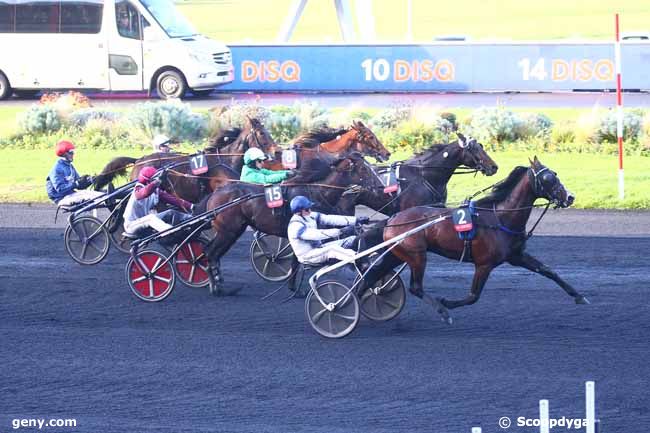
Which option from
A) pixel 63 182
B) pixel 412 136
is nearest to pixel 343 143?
pixel 63 182

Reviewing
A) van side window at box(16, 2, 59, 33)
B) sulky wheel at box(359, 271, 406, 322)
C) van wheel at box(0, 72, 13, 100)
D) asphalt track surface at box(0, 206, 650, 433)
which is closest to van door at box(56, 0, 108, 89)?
van side window at box(16, 2, 59, 33)

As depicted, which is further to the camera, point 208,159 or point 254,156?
point 208,159

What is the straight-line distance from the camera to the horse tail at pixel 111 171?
12.8 metres

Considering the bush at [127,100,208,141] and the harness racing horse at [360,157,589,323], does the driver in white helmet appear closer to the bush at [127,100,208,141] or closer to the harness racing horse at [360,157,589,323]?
the harness racing horse at [360,157,589,323]

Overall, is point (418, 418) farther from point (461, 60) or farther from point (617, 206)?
point (461, 60)

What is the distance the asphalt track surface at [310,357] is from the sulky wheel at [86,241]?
333mm

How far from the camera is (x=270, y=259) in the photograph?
11.3m

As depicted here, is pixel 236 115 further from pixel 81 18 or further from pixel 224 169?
pixel 224 169

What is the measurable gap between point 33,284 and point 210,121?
8.59 m

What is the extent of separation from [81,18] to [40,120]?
14.2 feet

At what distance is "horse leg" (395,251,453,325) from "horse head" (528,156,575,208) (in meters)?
1.03

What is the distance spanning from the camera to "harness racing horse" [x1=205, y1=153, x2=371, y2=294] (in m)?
10.5

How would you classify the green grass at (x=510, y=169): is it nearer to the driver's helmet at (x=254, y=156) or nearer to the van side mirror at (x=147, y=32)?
the driver's helmet at (x=254, y=156)

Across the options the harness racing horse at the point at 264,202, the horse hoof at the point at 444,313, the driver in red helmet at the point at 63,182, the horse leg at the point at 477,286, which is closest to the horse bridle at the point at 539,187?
the horse leg at the point at 477,286
